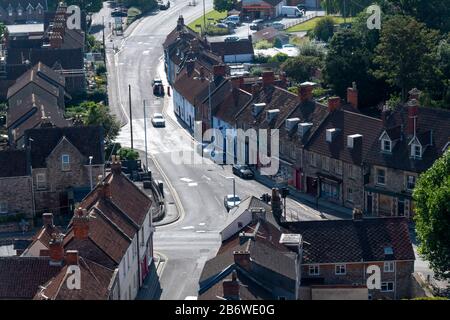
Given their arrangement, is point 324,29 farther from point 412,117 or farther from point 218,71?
point 412,117

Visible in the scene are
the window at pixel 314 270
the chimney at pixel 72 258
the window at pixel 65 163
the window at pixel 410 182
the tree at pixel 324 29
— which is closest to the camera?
the chimney at pixel 72 258

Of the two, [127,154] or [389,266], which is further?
[127,154]

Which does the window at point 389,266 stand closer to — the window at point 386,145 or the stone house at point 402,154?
the stone house at point 402,154

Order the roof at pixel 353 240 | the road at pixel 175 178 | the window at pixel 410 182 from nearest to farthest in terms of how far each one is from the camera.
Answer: the roof at pixel 353 240 < the road at pixel 175 178 < the window at pixel 410 182

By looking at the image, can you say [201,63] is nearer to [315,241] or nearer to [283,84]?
[283,84]

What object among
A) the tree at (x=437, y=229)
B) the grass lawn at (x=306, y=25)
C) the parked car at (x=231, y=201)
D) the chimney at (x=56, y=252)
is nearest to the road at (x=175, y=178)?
the parked car at (x=231, y=201)

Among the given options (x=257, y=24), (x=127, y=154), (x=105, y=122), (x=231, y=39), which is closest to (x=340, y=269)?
(x=127, y=154)
